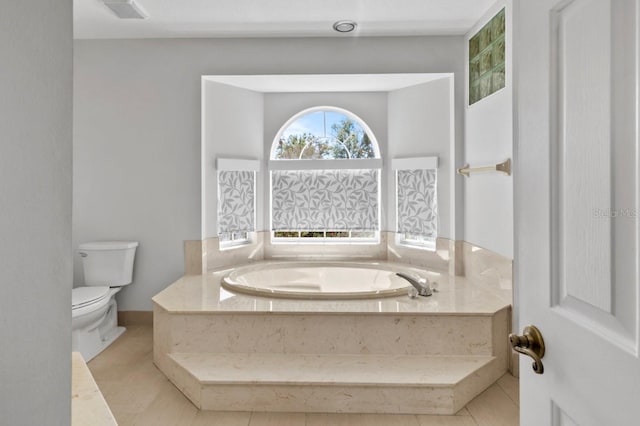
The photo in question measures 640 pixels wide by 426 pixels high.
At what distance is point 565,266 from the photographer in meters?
0.84

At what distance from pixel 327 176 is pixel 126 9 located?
2192mm

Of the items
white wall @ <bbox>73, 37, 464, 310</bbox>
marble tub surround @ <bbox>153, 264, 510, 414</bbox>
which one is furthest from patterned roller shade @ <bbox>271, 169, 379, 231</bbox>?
marble tub surround @ <bbox>153, 264, 510, 414</bbox>

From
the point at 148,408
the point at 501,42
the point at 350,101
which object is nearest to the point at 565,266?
the point at 148,408

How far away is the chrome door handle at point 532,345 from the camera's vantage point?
90 cm

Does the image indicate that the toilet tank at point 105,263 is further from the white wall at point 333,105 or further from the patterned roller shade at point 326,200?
the white wall at point 333,105

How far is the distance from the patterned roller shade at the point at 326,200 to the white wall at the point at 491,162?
1.04 metres

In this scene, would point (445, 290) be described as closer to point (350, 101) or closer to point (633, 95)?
point (350, 101)

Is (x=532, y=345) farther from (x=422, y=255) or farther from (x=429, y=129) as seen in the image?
(x=429, y=129)

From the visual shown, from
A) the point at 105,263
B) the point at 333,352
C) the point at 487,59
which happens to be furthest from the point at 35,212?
the point at 487,59

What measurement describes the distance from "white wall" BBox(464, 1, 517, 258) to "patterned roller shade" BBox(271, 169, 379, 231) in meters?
1.04

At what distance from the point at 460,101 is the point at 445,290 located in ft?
5.18

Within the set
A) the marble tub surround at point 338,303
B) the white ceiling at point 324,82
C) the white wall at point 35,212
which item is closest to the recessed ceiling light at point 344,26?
the white ceiling at point 324,82

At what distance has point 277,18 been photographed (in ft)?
10.3

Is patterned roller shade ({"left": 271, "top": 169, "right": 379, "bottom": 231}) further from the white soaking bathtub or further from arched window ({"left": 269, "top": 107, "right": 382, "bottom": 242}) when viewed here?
the white soaking bathtub
